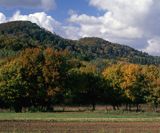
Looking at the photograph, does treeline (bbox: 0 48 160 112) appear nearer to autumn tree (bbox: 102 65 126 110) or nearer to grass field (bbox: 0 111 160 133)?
autumn tree (bbox: 102 65 126 110)

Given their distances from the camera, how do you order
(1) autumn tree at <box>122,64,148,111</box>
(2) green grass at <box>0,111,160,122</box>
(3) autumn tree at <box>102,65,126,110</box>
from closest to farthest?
1. (2) green grass at <box>0,111,160,122</box>
2. (1) autumn tree at <box>122,64,148,111</box>
3. (3) autumn tree at <box>102,65,126,110</box>

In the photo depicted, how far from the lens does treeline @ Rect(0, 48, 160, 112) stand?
349 feet

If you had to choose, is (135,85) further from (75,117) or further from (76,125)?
(76,125)

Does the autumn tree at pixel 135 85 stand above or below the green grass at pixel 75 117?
above

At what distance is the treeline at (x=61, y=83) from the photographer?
349 ft

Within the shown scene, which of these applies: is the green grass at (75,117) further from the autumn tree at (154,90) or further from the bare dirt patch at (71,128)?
the autumn tree at (154,90)

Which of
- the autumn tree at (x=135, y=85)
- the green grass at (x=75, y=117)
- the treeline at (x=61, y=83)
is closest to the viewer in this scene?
the green grass at (x=75, y=117)

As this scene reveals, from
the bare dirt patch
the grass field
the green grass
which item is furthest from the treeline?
the bare dirt patch

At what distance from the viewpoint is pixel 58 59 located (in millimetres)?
114062

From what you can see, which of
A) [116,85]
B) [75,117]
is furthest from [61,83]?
[75,117]

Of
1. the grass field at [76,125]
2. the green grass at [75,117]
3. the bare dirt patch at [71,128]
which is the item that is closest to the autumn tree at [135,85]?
the green grass at [75,117]

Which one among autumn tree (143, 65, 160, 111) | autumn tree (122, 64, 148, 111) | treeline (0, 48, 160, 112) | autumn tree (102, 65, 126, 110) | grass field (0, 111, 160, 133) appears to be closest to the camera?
grass field (0, 111, 160, 133)

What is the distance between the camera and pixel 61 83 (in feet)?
372

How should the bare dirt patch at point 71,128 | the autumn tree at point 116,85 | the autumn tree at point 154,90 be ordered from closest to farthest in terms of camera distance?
the bare dirt patch at point 71,128 → the autumn tree at point 154,90 → the autumn tree at point 116,85
